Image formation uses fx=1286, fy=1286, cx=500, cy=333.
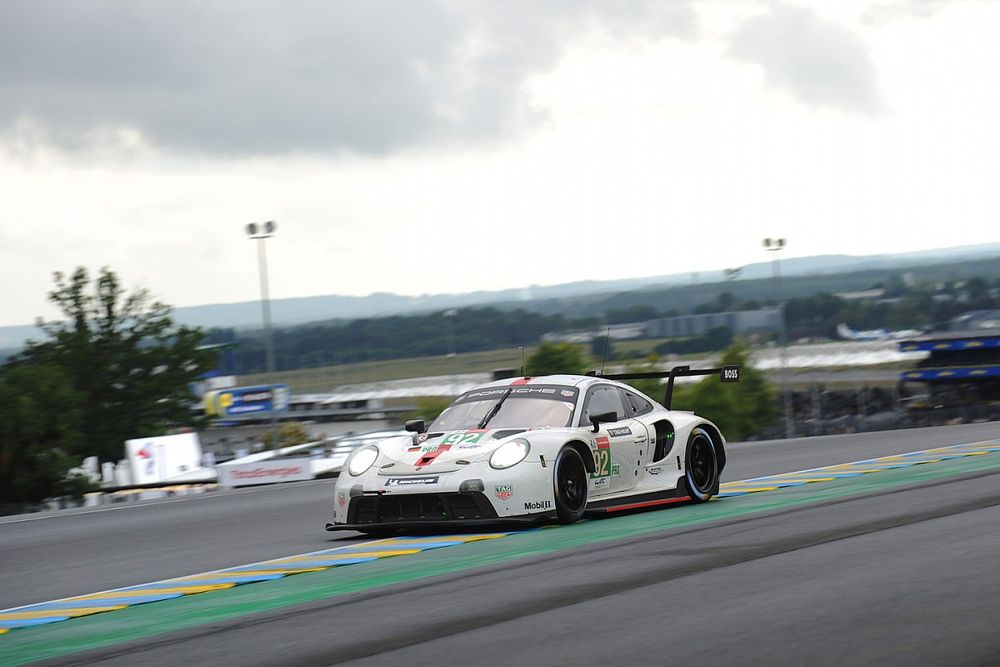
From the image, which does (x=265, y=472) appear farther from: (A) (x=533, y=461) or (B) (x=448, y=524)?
(A) (x=533, y=461)

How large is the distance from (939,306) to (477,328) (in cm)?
6785

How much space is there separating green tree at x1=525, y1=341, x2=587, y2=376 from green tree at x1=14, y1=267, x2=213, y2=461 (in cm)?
3094

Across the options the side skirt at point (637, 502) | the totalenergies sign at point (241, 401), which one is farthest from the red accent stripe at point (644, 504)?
the totalenergies sign at point (241, 401)

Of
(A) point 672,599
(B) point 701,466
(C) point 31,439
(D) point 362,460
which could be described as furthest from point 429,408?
(A) point 672,599

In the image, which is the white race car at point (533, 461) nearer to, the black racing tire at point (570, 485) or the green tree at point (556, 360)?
the black racing tire at point (570, 485)

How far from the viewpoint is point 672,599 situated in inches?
259

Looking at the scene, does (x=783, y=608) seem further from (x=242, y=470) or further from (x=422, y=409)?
(x=422, y=409)

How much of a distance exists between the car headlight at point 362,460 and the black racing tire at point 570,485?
64.9 inches

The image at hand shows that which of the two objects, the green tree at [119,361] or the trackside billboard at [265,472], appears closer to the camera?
the trackside billboard at [265,472]

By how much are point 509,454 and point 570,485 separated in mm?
734

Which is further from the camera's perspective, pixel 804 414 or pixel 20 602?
pixel 804 414

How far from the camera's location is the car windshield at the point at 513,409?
1152cm

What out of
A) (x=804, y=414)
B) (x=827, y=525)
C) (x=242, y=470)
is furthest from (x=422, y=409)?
(x=827, y=525)

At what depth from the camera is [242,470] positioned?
3416 cm
